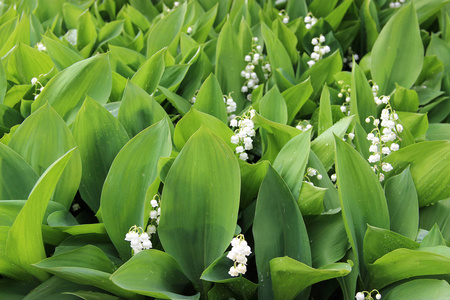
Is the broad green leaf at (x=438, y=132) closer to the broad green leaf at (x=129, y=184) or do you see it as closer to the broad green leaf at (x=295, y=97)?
the broad green leaf at (x=295, y=97)

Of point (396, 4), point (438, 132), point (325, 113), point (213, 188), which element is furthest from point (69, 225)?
point (396, 4)

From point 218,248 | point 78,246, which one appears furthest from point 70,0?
point 218,248

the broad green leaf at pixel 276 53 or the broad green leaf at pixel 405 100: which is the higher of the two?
the broad green leaf at pixel 276 53

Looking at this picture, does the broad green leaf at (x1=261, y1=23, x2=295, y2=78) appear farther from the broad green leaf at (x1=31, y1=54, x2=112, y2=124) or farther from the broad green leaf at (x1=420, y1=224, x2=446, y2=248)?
the broad green leaf at (x1=420, y1=224, x2=446, y2=248)

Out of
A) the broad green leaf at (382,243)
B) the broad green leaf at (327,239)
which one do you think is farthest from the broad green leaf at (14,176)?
the broad green leaf at (382,243)

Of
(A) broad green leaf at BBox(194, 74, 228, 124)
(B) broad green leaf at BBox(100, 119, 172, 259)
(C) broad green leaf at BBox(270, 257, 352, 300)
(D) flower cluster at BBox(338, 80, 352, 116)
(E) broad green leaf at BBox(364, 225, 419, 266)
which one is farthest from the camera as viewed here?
(D) flower cluster at BBox(338, 80, 352, 116)

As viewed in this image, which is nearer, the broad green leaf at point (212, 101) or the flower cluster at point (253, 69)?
the broad green leaf at point (212, 101)

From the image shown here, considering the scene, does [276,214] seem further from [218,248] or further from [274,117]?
[274,117]

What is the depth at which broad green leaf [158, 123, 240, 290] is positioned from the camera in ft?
3.89

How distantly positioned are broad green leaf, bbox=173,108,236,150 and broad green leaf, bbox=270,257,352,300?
47cm

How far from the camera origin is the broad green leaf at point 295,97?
1.74m

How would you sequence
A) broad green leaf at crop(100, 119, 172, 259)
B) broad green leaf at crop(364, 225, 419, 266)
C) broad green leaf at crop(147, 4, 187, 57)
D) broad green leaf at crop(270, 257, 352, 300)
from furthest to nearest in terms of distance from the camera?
broad green leaf at crop(147, 4, 187, 57)
broad green leaf at crop(100, 119, 172, 259)
broad green leaf at crop(364, 225, 419, 266)
broad green leaf at crop(270, 257, 352, 300)

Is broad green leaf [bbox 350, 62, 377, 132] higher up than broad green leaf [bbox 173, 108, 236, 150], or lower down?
lower down

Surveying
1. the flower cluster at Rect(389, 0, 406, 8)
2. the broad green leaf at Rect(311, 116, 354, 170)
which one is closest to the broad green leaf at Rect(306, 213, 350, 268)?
the broad green leaf at Rect(311, 116, 354, 170)
